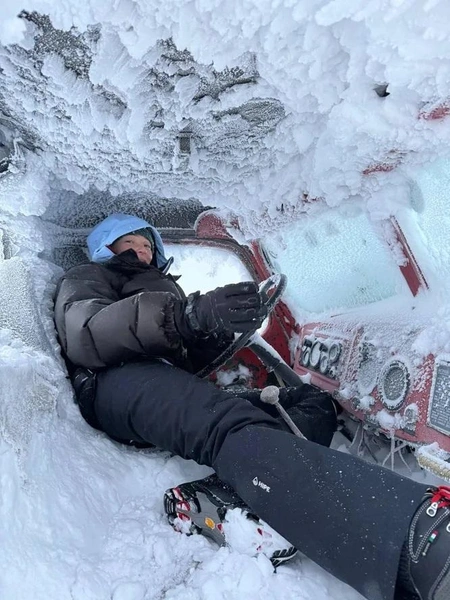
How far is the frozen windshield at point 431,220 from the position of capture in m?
1.46

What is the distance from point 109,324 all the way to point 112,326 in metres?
0.01

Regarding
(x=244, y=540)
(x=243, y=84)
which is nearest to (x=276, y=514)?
(x=244, y=540)

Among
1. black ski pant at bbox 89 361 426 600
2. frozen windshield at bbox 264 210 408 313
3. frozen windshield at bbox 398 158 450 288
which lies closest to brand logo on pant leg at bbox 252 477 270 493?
black ski pant at bbox 89 361 426 600

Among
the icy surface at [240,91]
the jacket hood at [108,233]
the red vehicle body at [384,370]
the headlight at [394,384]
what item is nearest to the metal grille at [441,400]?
the red vehicle body at [384,370]

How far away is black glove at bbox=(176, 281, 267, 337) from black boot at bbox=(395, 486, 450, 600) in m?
0.75

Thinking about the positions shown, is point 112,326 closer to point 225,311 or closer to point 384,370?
point 225,311

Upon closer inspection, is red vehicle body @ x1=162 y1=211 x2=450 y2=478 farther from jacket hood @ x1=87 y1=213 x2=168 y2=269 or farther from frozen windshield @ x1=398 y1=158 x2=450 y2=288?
jacket hood @ x1=87 y1=213 x2=168 y2=269

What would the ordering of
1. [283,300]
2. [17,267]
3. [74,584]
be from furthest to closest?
[283,300], [17,267], [74,584]

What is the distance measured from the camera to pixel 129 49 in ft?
4.36

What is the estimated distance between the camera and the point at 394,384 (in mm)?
1672

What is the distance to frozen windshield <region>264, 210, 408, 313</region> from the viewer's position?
1.95 metres

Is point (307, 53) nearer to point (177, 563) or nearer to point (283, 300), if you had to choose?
point (177, 563)

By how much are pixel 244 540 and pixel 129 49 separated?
1.26 m

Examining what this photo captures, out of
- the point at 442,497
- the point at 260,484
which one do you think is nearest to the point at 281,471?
the point at 260,484
